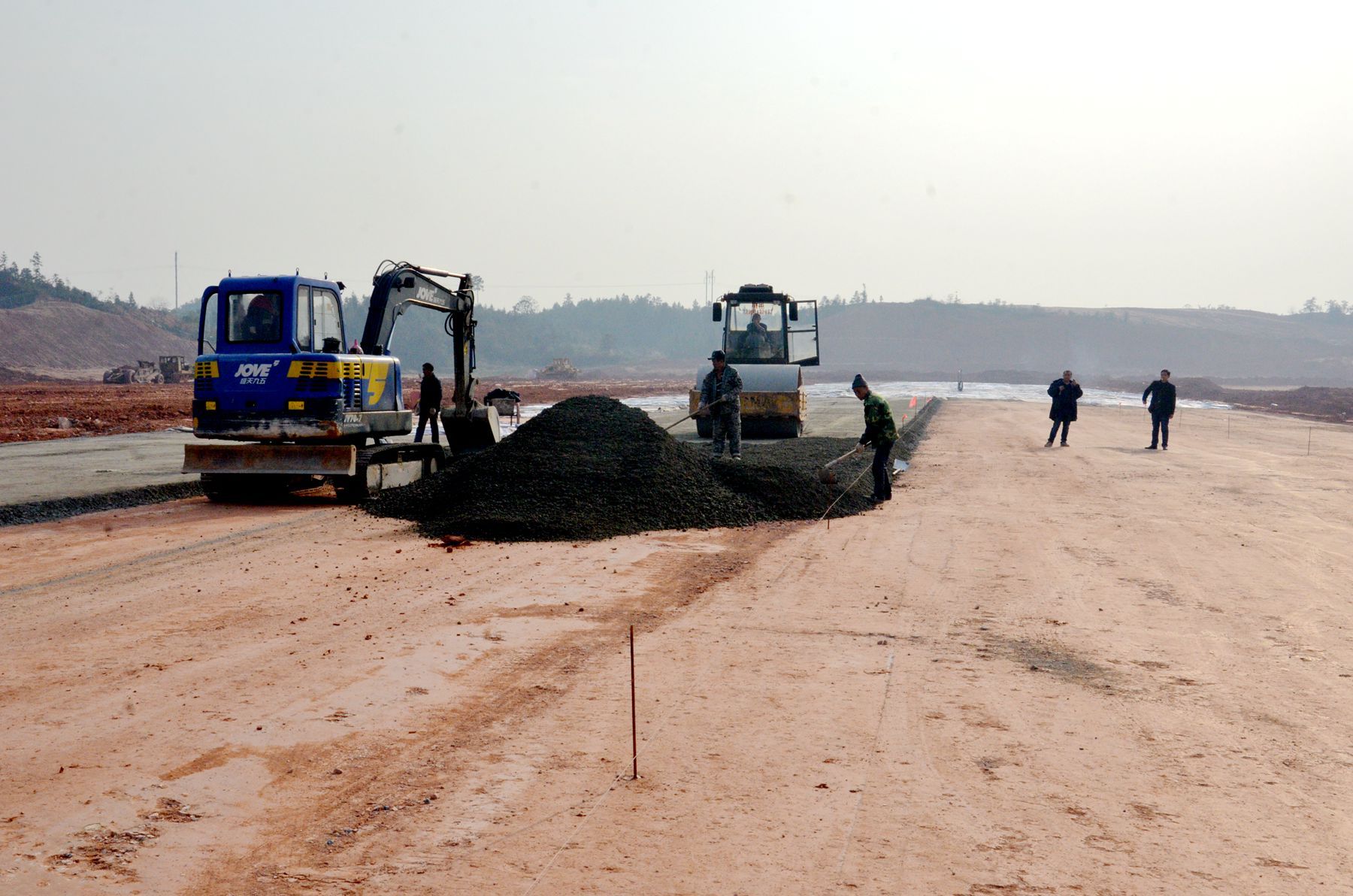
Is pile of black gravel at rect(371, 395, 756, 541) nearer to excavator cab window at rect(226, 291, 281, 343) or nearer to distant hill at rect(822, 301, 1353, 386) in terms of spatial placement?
excavator cab window at rect(226, 291, 281, 343)

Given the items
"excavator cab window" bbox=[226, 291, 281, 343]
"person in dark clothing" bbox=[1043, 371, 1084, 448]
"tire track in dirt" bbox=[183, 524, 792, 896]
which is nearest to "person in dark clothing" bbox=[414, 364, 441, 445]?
"excavator cab window" bbox=[226, 291, 281, 343]

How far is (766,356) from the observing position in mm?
25172

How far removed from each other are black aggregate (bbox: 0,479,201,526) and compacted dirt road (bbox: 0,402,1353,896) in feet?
6.22

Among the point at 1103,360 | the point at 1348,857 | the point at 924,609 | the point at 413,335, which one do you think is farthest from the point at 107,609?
the point at 1103,360

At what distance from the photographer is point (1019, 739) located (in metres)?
5.87

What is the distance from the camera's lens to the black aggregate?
1377 cm

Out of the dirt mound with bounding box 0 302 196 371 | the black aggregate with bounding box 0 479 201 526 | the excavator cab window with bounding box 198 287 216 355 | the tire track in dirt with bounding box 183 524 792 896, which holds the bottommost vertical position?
the tire track in dirt with bounding box 183 524 792 896

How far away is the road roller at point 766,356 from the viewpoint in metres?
24.1

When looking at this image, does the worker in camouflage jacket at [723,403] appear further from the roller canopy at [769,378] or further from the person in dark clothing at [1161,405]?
the person in dark clothing at [1161,405]

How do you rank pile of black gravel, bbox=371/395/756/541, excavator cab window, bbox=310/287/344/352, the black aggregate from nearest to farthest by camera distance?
pile of black gravel, bbox=371/395/756/541 → the black aggregate → excavator cab window, bbox=310/287/344/352

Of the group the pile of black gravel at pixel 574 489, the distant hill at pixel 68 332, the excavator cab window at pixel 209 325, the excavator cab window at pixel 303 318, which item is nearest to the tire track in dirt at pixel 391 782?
the pile of black gravel at pixel 574 489

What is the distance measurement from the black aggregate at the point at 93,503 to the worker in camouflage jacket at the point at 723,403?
8.21 metres

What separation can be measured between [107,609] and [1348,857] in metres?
8.40

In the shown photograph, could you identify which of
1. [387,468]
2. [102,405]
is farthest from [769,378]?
[102,405]
